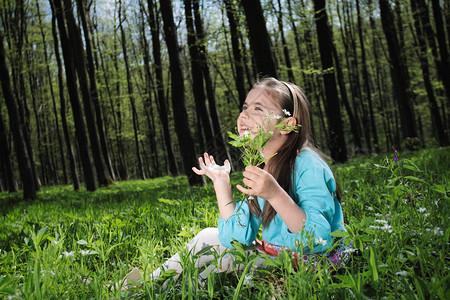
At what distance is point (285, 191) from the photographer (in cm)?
186

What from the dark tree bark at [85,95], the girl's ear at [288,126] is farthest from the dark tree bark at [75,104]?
the girl's ear at [288,126]

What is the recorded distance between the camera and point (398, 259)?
1.51 metres

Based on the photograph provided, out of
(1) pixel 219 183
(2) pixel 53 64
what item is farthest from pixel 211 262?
(2) pixel 53 64

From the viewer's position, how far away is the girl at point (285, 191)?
173 centimetres

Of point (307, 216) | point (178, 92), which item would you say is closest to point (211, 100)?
point (178, 92)

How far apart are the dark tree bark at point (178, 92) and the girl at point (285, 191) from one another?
247 inches

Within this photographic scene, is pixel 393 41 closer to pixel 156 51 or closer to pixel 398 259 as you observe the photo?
pixel 156 51

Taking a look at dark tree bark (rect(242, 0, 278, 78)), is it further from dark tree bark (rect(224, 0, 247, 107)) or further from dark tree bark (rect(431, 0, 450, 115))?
dark tree bark (rect(431, 0, 450, 115))

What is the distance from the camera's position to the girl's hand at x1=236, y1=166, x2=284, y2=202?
1534mm

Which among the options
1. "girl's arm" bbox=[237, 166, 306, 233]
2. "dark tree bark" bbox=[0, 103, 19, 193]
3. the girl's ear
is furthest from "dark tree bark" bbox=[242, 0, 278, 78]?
"dark tree bark" bbox=[0, 103, 19, 193]

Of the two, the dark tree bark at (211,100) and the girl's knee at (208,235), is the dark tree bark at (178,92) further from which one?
the girl's knee at (208,235)

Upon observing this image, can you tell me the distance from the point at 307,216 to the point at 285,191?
202 millimetres

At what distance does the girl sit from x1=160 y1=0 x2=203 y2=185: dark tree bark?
6274mm

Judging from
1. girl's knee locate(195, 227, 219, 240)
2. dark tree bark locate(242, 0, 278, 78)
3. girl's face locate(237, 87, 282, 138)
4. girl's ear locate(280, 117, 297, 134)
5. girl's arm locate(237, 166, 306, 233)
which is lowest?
girl's knee locate(195, 227, 219, 240)
